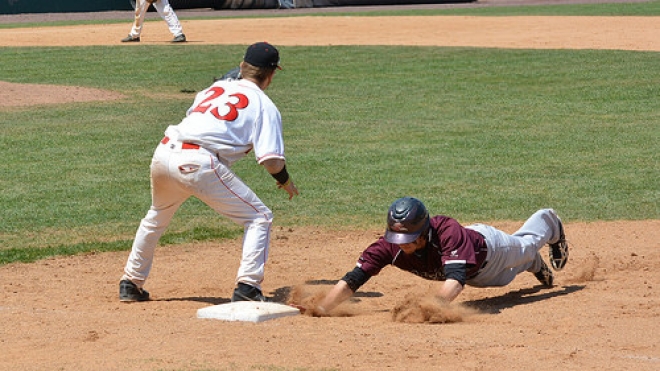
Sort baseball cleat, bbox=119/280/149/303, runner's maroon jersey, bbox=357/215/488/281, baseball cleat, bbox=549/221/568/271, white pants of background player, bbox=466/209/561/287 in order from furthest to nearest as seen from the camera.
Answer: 1. baseball cleat, bbox=549/221/568/271
2. baseball cleat, bbox=119/280/149/303
3. white pants of background player, bbox=466/209/561/287
4. runner's maroon jersey, bbox=357/215/488/281

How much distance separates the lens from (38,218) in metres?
10.2

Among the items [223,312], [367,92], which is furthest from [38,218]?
[367,92]

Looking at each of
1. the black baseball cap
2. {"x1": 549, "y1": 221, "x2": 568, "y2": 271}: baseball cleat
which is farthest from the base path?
the black baseball cap

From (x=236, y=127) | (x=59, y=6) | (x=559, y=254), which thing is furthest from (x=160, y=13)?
(x=236, y=127)

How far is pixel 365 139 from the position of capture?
46.1 feet

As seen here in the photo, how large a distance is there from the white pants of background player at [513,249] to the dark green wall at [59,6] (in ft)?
96.2

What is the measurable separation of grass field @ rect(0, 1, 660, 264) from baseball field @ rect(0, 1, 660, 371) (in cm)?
5

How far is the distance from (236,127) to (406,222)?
3.98ft

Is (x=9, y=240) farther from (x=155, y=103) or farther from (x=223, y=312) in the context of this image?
(x=155, y=103)

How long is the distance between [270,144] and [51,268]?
2752 mm

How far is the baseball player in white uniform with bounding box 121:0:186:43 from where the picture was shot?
2253 centimetres

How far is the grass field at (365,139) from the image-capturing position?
10.3 meters

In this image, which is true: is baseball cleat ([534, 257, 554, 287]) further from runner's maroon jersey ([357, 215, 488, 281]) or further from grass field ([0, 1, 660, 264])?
grass field ([0, 1, 660, 264])

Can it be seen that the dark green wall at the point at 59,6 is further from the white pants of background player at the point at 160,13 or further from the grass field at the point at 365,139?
the grass field at the point at 365,139
